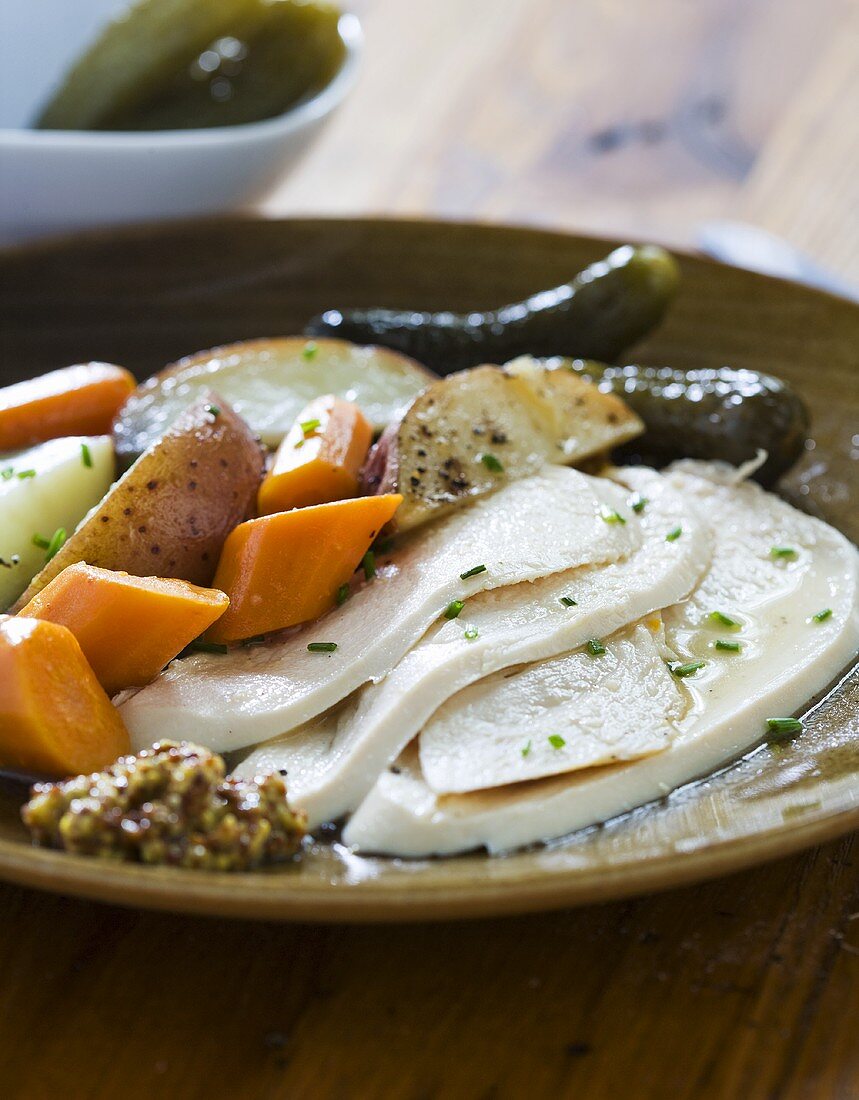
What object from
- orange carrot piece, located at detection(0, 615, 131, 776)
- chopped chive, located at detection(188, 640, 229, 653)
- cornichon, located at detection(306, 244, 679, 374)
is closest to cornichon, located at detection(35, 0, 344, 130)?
cornichon, located at detection(306, 244, 679, 374)

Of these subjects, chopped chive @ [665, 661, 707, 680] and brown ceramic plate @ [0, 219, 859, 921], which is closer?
chopped chive @ [665, 661, 707, 680]

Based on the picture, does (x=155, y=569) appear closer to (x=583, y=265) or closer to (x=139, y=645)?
(x=139, y=645)

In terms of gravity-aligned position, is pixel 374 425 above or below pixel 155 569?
above

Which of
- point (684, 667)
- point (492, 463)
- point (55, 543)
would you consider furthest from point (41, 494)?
point (684, 667)

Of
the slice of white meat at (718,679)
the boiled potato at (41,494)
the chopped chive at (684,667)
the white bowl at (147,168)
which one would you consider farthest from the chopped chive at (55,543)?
the white bowl at (147,168)

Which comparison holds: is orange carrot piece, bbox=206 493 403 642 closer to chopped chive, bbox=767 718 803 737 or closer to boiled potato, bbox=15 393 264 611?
boiled potato, bbox=15 393 264 611

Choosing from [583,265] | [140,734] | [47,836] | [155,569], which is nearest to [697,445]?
[583,265]

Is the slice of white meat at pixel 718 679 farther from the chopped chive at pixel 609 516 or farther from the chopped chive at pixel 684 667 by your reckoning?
the chopped chive at pixel 609 516
